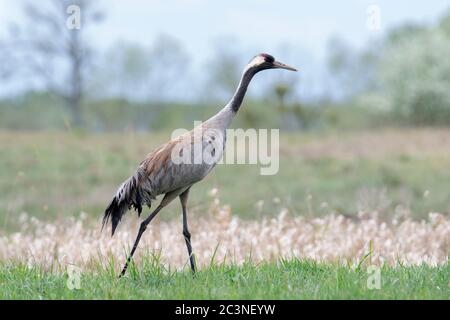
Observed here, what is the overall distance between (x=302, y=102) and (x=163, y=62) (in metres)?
23.5

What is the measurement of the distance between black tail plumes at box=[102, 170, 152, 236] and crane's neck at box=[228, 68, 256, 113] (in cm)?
127

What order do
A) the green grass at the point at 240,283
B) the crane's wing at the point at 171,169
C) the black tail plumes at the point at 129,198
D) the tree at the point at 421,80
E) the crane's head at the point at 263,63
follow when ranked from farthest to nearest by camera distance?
the tree at the point at 421,80 → the crane's head at the point at 263,63 → the black tail plumes at the point at 129,198 → the crane's wing at the point at 171,169 → the green grass at the point at 240,283

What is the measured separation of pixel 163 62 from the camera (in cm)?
6562

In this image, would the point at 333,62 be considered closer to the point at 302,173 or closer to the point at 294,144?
the point at 294,144

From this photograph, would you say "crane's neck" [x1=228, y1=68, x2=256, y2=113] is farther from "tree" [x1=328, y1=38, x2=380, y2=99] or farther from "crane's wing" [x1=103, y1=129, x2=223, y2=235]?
"tree" [x1=328, y1=38, x2=380, y2=99]

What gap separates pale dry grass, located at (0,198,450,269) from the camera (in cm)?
963

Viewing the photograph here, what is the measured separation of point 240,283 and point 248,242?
11.2 feet

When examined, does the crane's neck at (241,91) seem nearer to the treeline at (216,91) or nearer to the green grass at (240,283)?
the green grass at (240,283)

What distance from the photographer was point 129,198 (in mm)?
7988

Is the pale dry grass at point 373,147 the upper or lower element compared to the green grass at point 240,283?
upper

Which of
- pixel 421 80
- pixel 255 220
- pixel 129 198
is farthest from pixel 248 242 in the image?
pixel 421 80

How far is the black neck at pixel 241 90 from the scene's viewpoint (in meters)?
8.16

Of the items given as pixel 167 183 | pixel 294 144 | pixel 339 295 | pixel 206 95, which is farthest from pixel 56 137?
pixel 206 95

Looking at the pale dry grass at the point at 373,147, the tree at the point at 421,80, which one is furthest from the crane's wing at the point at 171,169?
the tree at the point at 421,80
